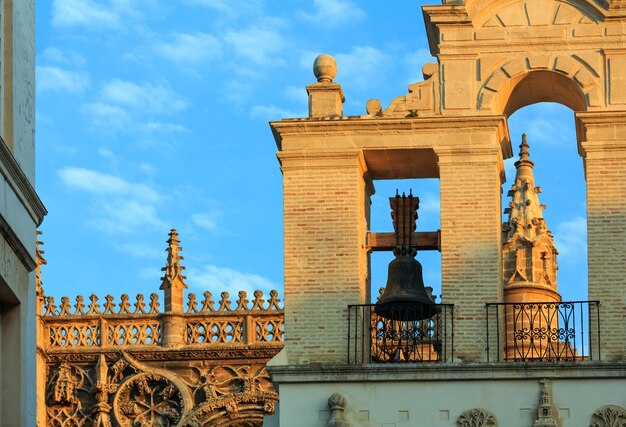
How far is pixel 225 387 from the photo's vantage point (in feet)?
175

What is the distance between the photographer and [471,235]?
32.2m

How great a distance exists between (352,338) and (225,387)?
70.7ft

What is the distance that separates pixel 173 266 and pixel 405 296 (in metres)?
22.7

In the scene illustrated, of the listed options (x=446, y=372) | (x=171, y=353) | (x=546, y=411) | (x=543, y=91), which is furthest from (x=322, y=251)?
(x=171, y=353)

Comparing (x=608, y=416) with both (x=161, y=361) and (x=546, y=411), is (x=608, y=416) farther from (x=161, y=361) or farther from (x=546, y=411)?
(x=161, y=361)

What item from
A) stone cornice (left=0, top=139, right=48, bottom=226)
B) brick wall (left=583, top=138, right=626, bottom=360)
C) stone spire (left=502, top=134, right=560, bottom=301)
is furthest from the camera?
stone spire (left=502, top=134, right=560, bottom=301)

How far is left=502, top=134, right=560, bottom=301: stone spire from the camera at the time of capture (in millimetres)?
36625

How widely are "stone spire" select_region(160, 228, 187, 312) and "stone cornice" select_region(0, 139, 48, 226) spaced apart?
2635 cm

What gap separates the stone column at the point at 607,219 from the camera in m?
31.6

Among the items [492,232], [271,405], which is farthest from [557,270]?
[271,405]

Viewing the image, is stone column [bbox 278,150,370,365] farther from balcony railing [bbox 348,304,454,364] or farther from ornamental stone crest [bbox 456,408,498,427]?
ornamental stone crest [bbox 456,408,498,427]

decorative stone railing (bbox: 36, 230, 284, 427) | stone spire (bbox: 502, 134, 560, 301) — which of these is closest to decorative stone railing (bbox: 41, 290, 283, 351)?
decorative stone railing (bbox: 36, 230, 284, 427)

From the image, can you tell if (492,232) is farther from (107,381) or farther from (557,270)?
(107,381)

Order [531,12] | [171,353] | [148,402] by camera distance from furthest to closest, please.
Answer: [171,353] → [148,402] → [531,12]
